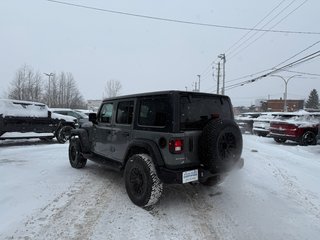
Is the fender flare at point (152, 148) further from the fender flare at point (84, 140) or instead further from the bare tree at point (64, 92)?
the bare tree at point (64, 92)

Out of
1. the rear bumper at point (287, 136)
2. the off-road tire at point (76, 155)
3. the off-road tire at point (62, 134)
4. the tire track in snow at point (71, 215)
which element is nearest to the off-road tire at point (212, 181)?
the tire track in snow at point (71, 215)

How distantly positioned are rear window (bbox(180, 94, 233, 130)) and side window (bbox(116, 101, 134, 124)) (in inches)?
48.6

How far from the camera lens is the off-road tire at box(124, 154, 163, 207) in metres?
4.74

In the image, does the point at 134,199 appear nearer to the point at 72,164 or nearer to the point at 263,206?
the point at 263,206

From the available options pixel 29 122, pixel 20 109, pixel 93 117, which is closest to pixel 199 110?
pixel 93 117

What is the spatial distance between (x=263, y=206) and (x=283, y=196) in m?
0.81

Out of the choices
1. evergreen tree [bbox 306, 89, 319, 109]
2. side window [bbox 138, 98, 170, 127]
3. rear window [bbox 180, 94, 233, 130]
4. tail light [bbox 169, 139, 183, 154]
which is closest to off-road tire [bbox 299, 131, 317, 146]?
rear window [bbox 180, 94, 233, 130]

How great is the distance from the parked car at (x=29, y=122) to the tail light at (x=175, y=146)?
9.21 meters

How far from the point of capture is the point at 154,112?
5027mm

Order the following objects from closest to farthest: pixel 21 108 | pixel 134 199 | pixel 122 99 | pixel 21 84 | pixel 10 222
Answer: pixel 10 222
pixel 134 199
pixel 122 99
pixel 21 108
pixel 21 84

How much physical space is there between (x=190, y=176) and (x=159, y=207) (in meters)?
0.83

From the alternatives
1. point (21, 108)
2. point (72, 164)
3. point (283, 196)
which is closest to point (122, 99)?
point (72, 164)

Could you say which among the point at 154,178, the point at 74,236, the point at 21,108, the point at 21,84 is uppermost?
the point at 21,84

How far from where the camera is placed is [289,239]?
3.86 metres
